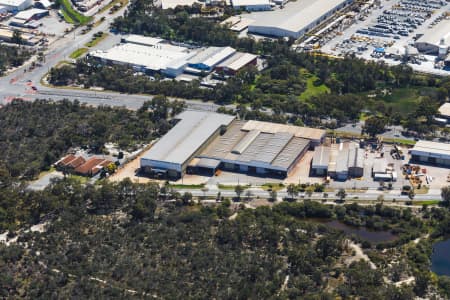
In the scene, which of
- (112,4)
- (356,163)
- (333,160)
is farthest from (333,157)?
(112,4)

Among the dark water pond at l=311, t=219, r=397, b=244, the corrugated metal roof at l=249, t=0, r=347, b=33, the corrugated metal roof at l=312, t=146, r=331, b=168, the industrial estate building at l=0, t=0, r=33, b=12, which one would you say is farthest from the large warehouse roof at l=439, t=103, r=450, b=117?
the industrial estate building at l=0, t=0, r=33, b=12

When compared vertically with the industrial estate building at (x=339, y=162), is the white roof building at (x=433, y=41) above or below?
above

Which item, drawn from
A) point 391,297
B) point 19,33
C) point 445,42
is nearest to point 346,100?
point 445,42

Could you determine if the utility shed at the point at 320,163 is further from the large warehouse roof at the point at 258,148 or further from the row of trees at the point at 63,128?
the row of trees at the point at 63,128

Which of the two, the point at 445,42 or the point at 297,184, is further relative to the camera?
the point at 445,42

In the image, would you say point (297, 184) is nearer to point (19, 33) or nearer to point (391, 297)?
point (391, 297)

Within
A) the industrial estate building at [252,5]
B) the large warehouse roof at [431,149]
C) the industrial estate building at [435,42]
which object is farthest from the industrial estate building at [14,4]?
the large warehouse roof at [431,149]

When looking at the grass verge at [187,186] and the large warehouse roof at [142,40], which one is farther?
the large warehouse roof at [142,40]

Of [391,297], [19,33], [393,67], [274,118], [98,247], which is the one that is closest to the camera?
[391,297]
